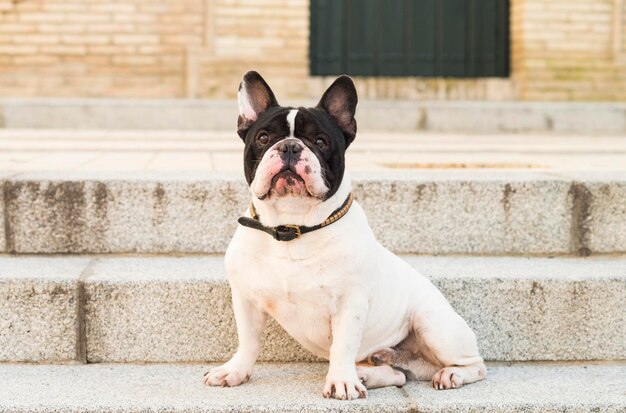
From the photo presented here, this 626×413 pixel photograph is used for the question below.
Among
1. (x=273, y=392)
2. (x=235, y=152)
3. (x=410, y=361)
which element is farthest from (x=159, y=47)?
(x=273, y=392)

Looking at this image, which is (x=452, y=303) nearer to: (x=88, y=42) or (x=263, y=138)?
(x=263, y=138)

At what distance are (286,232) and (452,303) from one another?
829 millimetres

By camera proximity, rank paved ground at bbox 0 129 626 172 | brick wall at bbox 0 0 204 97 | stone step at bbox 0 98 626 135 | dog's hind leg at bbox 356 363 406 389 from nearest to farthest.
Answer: dog's hind leg at bbox 356 363 406 389
paved ground at bbox 0 129 626 172
stone step at bbox 0 98 626 135
brick wall at bbox 0 0 204 97

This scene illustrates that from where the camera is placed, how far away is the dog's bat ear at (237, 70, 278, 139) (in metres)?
2.80

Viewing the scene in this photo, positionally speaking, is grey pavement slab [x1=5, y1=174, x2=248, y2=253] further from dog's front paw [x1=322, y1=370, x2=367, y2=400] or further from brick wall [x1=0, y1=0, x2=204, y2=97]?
brick wall [x1=0, y1=0, x2=204, y2=97]

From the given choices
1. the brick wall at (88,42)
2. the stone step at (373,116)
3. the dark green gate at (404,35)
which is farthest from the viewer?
the dark green gate at (404,35)

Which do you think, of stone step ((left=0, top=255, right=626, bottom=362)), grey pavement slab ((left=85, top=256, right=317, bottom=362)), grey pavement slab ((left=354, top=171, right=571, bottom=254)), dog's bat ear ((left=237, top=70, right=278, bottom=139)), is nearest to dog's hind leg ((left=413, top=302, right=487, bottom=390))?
stone step ((left=0, top=255, right=626, bottom=362))

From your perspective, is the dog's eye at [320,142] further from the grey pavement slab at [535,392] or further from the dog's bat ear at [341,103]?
the grey pavement slab at [535,392]

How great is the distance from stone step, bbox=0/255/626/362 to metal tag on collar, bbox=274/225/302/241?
0.55 metres

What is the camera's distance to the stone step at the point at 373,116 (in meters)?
8.27

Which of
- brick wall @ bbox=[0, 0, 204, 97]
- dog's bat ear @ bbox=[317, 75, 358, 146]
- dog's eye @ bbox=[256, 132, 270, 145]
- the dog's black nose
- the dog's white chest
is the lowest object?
the dog's white chest

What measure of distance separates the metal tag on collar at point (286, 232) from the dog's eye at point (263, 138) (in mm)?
259

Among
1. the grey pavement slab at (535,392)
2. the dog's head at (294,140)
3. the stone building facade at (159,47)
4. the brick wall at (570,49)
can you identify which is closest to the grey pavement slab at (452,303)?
the grey pavement slab at (535,392)

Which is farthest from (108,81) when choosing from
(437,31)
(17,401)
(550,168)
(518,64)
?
(17,401)
